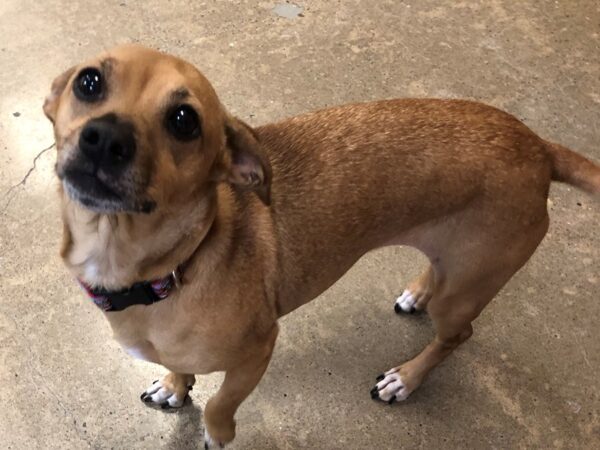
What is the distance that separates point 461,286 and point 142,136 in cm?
118

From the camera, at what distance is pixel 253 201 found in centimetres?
202

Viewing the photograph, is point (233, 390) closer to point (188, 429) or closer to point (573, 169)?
point (188, 429)

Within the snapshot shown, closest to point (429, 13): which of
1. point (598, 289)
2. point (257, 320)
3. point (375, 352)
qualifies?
point (598, 289)

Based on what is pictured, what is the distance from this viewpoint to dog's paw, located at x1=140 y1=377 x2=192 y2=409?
2.43 metres

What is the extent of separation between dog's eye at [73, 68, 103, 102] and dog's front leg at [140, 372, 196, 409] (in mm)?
1144

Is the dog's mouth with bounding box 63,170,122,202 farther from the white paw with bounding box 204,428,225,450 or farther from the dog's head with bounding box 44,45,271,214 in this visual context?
the white paw with bounding box 204,428,225,450

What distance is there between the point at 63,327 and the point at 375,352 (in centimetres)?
126

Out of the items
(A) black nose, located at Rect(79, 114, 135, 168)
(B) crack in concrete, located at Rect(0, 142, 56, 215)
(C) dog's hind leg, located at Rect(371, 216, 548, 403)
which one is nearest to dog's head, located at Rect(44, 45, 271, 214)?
(A) black nose, located at Rect(79, 114, 135, 168)

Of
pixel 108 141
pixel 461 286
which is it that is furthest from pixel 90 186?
pixel 461 286

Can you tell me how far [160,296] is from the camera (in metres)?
1.79

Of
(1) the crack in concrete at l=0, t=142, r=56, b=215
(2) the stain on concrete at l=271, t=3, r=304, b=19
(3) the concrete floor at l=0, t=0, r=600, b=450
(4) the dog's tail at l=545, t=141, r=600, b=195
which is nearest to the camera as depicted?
(4) the dog's tail at l=545, t=141, r=600, b=195

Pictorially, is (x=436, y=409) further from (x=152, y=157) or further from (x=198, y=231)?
(x=152, y=157)

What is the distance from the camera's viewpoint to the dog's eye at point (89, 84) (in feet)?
5.36

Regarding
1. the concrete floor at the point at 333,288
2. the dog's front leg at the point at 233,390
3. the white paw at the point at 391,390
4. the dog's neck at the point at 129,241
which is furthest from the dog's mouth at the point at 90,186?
the white paw at the point at 391,390
